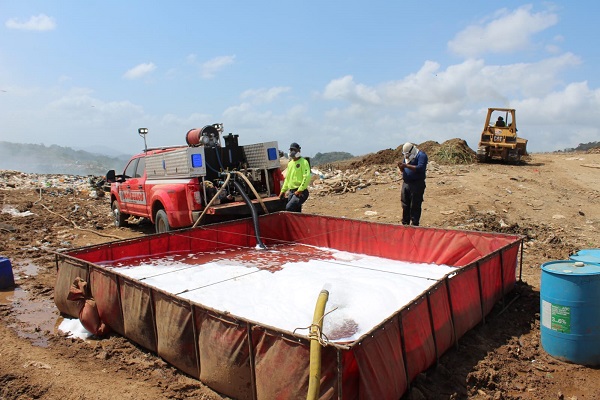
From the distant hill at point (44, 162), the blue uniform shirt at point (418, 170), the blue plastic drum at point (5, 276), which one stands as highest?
the distant hill at point (44, 162)

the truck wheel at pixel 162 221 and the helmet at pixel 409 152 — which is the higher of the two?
the helmet at pixel 409 152

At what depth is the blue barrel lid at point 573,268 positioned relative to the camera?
3.83 metres

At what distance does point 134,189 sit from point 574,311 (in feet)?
27.5

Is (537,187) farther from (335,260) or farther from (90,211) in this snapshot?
(90,211)

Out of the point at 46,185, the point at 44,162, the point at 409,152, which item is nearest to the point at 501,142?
the point at 409,152

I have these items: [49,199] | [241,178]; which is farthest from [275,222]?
[49,199]

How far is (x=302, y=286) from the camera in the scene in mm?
5270

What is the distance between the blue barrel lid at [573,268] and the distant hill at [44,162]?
51403mm

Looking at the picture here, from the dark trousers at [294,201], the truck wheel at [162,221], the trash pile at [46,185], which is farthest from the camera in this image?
the trash pile at [46,185]

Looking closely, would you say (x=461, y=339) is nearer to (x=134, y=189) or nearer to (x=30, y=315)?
(x=30, y=315)

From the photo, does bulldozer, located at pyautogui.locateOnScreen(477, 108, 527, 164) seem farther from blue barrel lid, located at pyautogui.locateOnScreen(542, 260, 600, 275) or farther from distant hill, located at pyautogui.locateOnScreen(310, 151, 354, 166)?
distant hill, located at pyautogui.locateOnScreen(310, 151, 354, 166)

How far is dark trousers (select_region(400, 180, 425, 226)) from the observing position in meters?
7.85

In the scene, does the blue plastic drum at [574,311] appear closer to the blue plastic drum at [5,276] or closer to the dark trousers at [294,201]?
the dark trousers at [294,201]

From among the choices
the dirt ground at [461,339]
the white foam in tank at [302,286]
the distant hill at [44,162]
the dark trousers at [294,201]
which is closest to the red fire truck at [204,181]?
the dark trousers at [294,201]
